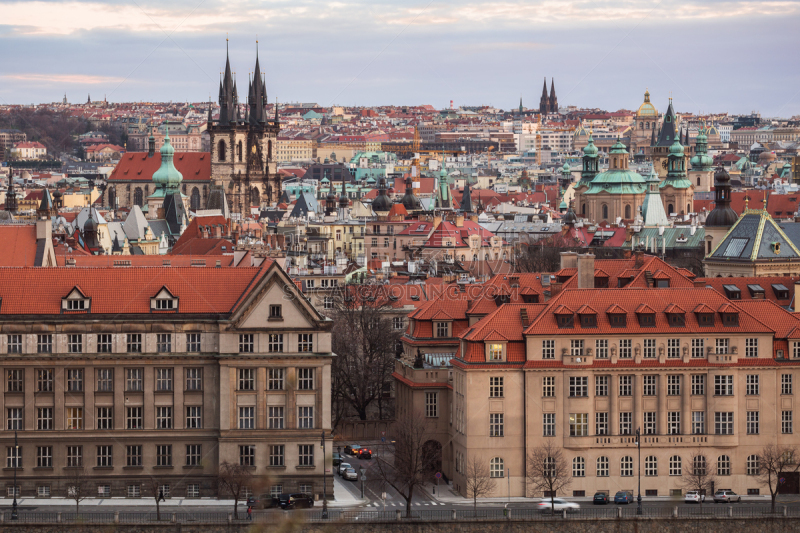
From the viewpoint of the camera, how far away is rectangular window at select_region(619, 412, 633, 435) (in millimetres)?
66562

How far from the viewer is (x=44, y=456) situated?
64.9 metres

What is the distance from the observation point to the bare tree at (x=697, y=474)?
6619cm

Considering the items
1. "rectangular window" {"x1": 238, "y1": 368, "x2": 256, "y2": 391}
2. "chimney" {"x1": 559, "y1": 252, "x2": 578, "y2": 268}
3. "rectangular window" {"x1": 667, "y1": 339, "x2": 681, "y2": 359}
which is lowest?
"rectangular window" {"x1": 238, "y1": 368, "x2": 256, "y2": 391}

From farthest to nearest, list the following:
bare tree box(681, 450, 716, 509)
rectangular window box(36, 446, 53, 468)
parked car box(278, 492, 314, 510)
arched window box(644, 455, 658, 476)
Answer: arched window box(644, 455, 658, 476), bare tree box(681, 450, 716, 509), rectangular window box(36, 446, 53, 468), parked car box(278, 492, 314, 510)

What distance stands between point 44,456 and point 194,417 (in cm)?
584

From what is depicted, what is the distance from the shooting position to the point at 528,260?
135375 millimetres

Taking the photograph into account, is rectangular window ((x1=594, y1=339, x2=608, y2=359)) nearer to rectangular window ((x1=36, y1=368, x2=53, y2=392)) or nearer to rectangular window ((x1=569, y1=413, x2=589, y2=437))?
rectangular window ((x1=569, y1=413, x2=589, y2=437))

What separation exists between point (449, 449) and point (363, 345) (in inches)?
832

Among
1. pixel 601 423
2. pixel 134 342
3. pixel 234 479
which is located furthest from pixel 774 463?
pixel 134 342

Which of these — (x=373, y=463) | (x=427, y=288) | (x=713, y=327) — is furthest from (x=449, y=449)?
(x=427, y=288)

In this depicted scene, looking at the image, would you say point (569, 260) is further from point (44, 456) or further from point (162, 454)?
point (44, 456)

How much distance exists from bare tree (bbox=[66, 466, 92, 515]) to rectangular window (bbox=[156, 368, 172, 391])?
13.9 ft

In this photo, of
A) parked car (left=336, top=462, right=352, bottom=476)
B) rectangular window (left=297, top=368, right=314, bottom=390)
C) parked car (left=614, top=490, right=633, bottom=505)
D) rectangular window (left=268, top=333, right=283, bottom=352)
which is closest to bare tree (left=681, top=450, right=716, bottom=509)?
parked car (left=614, top=490, right=633, bottom=505)

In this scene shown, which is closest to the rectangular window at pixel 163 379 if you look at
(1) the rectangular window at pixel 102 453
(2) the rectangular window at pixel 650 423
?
(1) the rectangular window at pixel 102 453
